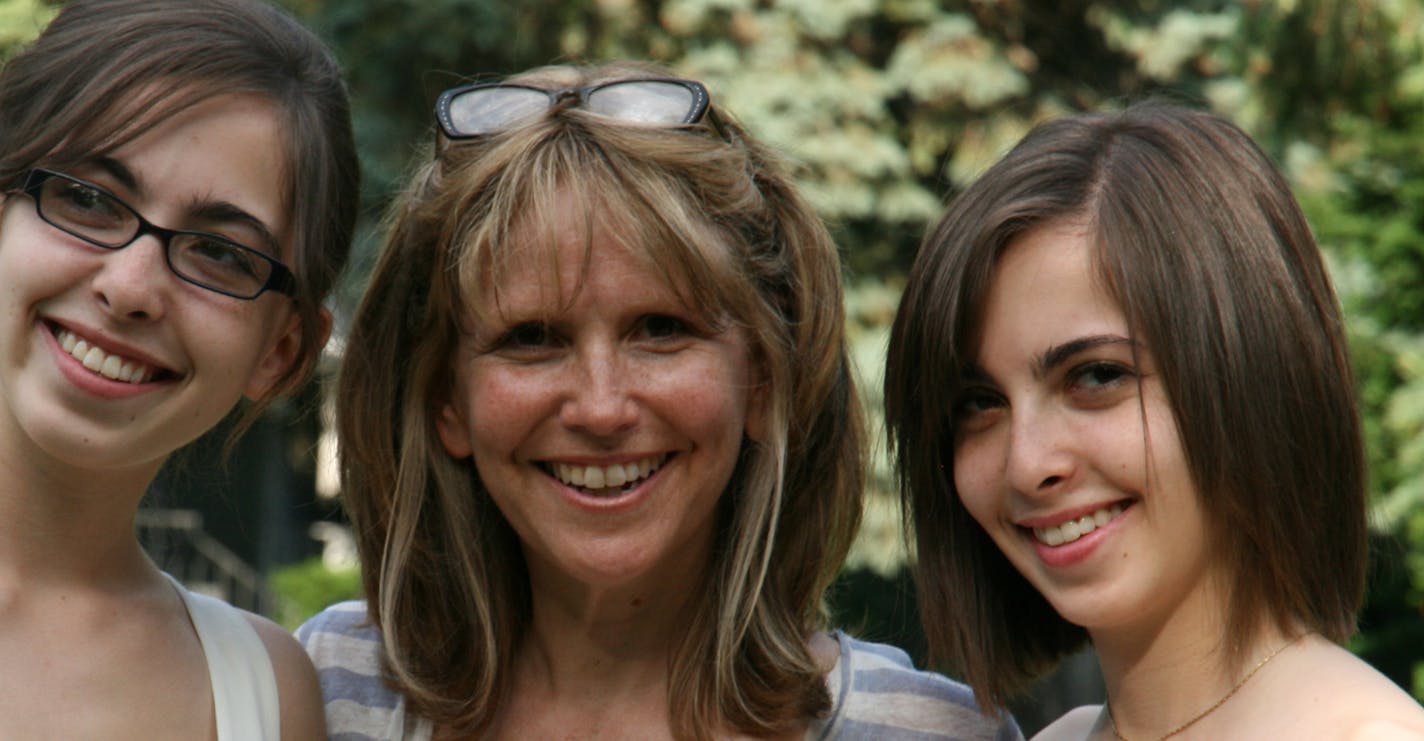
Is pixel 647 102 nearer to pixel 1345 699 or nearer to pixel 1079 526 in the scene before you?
pixel 1079 526

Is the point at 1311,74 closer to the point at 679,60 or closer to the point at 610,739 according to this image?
the point at 679,60

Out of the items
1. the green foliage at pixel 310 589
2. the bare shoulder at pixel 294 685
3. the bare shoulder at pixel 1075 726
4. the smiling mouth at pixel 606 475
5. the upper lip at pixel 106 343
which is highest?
the upper lip at pixel 106 343

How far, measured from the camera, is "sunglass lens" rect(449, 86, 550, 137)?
9.77 ft

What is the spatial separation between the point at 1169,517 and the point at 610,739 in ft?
3.77

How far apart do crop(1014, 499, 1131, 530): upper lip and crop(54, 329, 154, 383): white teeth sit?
1.46 m

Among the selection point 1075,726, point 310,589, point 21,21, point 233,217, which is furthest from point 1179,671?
point 310,589

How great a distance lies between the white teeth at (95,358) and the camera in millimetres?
2621

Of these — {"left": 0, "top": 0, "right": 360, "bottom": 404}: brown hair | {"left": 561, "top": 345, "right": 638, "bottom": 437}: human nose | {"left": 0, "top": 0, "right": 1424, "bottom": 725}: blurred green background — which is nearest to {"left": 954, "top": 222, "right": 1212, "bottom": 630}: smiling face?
{"left": 561, "top": 345, "right": 638, "bottom": 437}: human nose

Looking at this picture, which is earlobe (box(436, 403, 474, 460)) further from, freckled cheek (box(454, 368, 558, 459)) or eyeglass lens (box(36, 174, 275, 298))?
eyeglass lens (box(36, 174, 275, 298))

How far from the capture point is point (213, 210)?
2.68 m

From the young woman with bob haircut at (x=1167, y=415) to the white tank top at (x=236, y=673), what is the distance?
4.20ft

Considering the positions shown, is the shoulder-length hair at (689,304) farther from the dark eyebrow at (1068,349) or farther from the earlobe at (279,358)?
the dark eyebrow at (1068,349)

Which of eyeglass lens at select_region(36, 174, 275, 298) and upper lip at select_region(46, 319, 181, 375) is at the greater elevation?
eyeglass lens at select_region(36, 174, 275, 298)

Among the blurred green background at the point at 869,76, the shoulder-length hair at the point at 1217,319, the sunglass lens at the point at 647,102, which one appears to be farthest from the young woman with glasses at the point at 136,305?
the blurred green background at the point at 869,76
